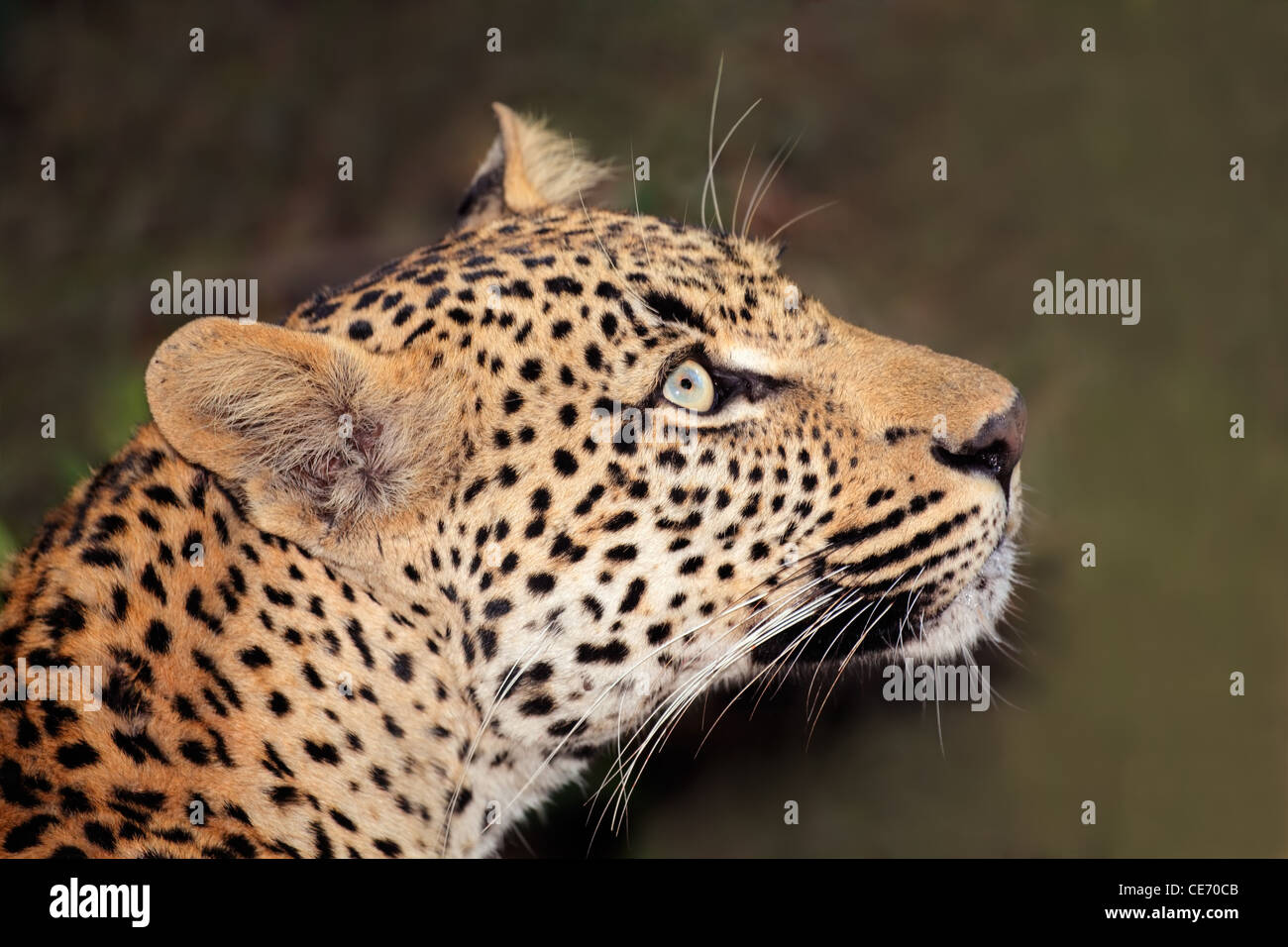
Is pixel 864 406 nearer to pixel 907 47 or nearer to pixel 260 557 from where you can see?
pixel 260 557

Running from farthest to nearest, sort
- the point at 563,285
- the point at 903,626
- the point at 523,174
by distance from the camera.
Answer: the point at 523,174 < the point at 903,626 < the point at 563,285

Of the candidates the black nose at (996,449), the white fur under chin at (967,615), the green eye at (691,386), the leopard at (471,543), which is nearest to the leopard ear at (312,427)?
the leopard at (471,543)

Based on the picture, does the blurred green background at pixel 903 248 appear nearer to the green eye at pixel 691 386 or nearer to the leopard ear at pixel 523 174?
the leopard ear at pixel 523 174

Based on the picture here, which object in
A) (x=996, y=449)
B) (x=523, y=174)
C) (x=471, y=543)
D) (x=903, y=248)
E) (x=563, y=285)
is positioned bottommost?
(x=471, y=543)

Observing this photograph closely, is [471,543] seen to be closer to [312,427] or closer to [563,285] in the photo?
[312,427]

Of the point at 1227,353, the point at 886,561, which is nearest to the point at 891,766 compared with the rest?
the point at 1227,353

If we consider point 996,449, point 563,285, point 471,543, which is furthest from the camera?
point 996,449

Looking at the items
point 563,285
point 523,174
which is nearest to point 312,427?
point 563,285

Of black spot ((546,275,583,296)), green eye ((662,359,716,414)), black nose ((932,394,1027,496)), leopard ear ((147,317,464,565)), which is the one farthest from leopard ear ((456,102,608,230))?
black nose ((932,394,1027,496))

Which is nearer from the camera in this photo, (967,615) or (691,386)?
(691,386)
